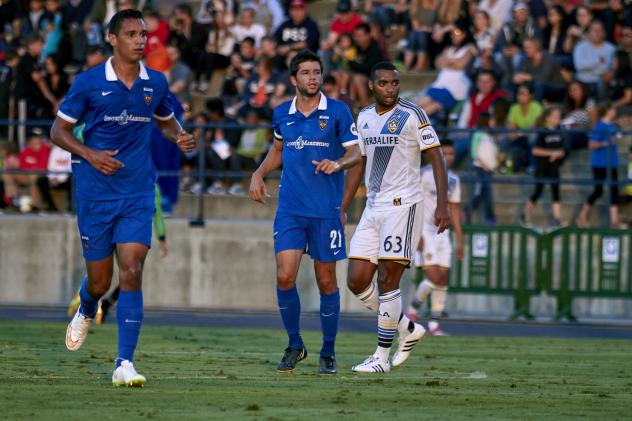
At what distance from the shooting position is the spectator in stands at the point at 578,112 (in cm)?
2109

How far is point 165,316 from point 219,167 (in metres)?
3.42

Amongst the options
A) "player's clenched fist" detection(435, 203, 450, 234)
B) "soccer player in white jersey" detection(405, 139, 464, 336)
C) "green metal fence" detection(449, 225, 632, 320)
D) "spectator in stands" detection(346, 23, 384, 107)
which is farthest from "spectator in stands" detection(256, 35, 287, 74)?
"player's clenched fist" detection(435, 203, 450, 234)

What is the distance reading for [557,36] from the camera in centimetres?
2361

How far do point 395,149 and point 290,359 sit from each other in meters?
1.91

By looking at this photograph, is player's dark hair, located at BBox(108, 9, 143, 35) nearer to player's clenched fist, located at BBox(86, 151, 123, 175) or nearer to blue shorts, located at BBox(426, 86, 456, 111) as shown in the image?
player's clenched fist, located at BBox(86, 151, 123, 175)

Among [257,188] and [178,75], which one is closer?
[257,188]

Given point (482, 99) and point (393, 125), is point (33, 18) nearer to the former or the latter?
point (482, 99)

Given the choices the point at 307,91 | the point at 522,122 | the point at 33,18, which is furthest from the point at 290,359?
the point at 33,18

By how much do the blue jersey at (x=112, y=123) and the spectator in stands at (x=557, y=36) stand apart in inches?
550

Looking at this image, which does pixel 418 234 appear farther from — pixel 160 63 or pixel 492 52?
pixel 160 63

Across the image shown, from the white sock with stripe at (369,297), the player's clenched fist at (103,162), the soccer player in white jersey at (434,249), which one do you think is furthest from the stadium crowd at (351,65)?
the player's clenched fist at (103,162)

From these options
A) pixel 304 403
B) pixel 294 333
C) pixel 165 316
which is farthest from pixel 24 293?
pixel 304 403

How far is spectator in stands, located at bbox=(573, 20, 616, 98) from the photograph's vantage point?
74.1ft

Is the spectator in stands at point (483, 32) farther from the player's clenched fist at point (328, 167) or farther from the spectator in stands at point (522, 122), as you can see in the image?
the player's clenched fist at point (328, 167)
